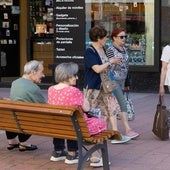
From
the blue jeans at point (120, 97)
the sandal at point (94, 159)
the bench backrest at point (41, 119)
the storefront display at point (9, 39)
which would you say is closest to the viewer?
the bench backrest at point (41, 119)

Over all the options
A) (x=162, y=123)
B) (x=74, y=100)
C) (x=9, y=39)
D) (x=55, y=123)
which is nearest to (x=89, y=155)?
(x=55, y=123)

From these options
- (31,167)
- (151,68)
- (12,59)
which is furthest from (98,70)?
(12,59)

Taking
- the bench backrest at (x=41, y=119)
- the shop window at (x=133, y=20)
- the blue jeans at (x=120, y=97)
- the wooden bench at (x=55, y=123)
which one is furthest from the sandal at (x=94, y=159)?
the shop window at (x=133, y=20)

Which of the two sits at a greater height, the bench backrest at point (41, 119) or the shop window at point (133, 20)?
the shop window at point (133, 20)

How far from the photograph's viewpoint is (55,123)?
21.5 feet

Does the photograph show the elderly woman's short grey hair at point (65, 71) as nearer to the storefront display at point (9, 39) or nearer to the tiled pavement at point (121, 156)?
the tiled pavement at point (121, 156)

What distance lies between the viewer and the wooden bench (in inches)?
250

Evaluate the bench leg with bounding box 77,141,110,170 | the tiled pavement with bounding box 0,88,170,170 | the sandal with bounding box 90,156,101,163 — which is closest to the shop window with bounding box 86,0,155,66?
the tiled pavement with bounding box 0,88,170,170

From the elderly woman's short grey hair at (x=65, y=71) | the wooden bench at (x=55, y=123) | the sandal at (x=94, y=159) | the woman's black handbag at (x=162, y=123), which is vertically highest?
Answer: the elderly woman's short grey hair at (x=65, y=71)

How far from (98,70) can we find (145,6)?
241 inches

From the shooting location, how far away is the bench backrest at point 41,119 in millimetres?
6340

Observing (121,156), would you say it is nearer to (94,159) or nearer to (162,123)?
(94,159)

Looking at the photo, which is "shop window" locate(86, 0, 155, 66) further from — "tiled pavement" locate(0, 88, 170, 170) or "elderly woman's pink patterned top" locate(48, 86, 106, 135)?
"elderly woman's pink patterned top" locate(48, 86, 106, 135)

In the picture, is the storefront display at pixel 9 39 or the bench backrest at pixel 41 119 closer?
the bench backrest at pixel 41 119
